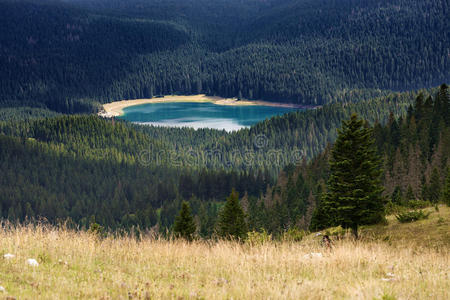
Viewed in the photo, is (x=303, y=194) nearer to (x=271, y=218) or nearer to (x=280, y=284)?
(x=271, y=218)

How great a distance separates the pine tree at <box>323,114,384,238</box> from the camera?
84.7 feet

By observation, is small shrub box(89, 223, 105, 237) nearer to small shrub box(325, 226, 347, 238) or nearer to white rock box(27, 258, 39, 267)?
white rock box(27, 258, 39, 267)

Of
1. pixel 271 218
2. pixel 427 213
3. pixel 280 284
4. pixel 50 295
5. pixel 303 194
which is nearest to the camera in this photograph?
pixel 50 295

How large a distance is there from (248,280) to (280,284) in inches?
38.4

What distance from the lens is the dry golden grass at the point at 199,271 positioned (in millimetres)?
11586

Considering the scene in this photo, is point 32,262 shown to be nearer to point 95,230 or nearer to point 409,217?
point 95,230

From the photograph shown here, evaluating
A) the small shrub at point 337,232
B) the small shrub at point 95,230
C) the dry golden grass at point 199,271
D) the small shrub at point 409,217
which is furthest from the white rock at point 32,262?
the small shrub at point 409,217

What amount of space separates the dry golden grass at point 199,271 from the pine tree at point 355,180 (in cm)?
881

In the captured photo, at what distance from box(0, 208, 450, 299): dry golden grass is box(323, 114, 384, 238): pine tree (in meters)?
8.81

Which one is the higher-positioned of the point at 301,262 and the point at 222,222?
the point at 301,262

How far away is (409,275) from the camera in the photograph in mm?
13281

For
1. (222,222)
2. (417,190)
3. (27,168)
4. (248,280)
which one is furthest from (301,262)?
(27,168)

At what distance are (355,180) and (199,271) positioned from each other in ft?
46.5

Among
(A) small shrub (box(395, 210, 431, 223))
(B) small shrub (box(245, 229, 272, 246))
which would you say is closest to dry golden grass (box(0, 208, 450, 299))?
(B) small shrub (box(245, 229, 272, 246))
